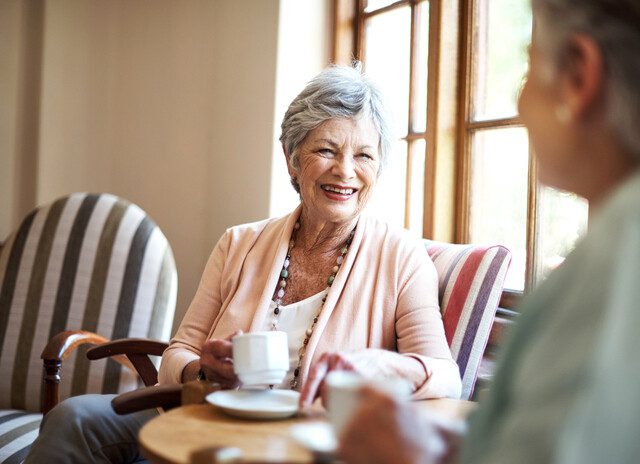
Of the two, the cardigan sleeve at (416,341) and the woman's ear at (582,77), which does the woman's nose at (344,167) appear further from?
the woman's ear at (582,77)

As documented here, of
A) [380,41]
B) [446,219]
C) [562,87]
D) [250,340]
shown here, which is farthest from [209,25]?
[562,87]

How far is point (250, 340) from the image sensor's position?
4.14 ft

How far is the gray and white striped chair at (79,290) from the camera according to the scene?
103 inches

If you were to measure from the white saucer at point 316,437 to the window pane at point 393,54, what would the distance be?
1.76 meters

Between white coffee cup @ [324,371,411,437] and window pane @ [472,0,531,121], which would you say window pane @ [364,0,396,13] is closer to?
window pane @ [472,0,531,121]

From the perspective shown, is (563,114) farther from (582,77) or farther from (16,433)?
(16,433)

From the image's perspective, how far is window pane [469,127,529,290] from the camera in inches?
88.0

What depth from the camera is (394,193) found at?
282cm

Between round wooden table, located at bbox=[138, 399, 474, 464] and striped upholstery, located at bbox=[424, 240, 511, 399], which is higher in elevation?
striped upholstery, located at bbox=[424, 240, 511, 399]

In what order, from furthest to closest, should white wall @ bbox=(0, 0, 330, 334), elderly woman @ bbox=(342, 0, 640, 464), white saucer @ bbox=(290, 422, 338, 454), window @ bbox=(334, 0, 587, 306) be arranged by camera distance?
1. white wall @ bbox=(0, 0, 330, 334)
2. window @ bbox=(334, 0, 587, 306)
3. white saucer @ bbox=(290, 422, 338, 454)
4. elderly woman @ bbox=(342, 0, 640, 464)

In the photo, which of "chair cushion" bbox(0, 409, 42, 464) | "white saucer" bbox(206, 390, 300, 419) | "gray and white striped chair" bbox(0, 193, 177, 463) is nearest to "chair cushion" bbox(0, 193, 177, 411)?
"gray and white striped chair" bbox(0, 193, 177, 463)

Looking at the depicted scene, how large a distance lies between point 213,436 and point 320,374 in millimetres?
257

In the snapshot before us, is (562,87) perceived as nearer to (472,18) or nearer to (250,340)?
(250,340)

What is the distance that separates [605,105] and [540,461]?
1.22 ft
